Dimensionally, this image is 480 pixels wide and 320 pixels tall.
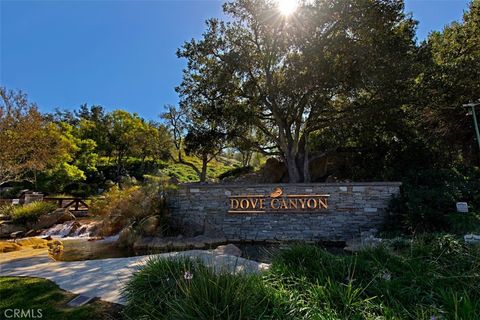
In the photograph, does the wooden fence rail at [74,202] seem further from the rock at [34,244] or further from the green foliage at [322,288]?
the green foliage at [322,288]

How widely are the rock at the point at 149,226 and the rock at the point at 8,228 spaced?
5.88m

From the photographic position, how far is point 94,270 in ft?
17.0

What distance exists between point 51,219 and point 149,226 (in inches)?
240

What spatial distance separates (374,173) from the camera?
12836mm

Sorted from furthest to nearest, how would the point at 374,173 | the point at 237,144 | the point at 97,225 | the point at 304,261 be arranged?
1. the point at 237,144
2. the point at 374,173
3. the point at 97,225
4. the point at 304,261

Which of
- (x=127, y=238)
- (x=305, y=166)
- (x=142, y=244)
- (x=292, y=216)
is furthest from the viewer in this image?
(x=305, y=166)

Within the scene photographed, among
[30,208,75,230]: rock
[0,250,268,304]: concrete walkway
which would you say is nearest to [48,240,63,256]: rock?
[0,250,268,304]: concrete walkway

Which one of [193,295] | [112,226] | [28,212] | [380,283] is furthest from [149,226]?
[380,283]

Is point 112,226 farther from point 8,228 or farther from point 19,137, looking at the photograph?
point 19,137

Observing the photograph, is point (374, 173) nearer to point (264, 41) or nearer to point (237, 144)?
point (237, 144)

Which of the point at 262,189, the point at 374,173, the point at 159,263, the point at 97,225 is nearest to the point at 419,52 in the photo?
the point at 374,173

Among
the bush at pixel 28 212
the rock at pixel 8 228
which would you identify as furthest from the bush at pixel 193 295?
the bush at pixel 28 212

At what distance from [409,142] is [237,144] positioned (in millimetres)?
7760

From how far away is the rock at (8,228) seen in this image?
34.9ft
